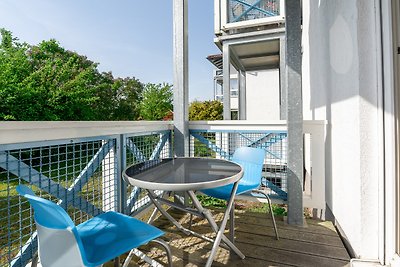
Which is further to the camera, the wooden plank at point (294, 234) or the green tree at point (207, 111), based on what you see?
the green tree at point (207, 111)

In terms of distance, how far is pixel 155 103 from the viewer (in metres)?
15.9

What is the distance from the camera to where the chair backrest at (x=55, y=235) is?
0.81 metres

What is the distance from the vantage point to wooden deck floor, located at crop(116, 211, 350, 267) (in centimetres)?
181

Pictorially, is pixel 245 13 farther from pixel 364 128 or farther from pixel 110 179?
pixel 110 179

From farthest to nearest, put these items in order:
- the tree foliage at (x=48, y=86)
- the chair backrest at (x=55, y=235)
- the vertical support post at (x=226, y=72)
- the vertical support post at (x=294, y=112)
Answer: the tree foliage at (x=48, y=86) < the vertical support post at (x=226, y=72) < the vertical support post at (x=294, y=112) < the chair backrest at (x=55, y=235)

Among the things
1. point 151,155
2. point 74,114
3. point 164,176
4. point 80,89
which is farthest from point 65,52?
point 164,176

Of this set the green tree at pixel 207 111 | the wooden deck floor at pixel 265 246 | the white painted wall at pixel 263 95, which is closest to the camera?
the wooden deck floor at pixel 265 246

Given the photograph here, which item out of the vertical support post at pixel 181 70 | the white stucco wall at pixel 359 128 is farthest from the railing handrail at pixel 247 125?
the white stucco wall at pixel 359 128

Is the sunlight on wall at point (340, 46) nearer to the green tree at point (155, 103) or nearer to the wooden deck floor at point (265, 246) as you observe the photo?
the wooden deck floor at point (265, 246)

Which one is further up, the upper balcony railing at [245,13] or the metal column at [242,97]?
the upper balcony railing at [245,13]

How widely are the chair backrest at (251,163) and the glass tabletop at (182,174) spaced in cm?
35

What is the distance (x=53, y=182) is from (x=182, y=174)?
85 centimetres

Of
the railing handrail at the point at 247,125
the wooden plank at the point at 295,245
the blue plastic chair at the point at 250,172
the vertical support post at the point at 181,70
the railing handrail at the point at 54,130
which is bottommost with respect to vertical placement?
the wooden plank at the point at 295,245

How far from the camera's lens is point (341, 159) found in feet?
7.18
